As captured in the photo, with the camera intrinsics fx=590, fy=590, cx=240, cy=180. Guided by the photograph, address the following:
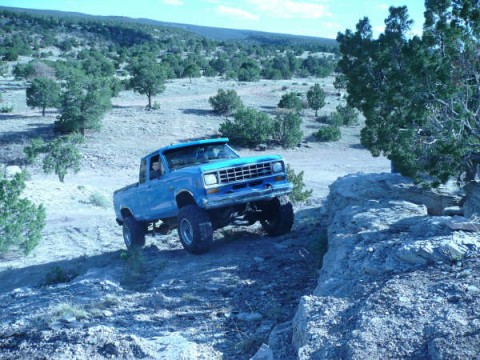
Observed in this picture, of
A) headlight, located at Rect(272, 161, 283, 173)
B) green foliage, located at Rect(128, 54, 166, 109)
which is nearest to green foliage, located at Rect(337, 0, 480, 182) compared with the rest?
headlight, located at Rect(272, 161, 283, 173)

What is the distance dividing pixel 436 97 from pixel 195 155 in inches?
163

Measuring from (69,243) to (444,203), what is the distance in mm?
8021

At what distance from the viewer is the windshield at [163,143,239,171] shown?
33.8 ft

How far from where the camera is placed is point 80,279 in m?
9.27

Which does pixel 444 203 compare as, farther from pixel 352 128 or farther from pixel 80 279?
pixel 352 128

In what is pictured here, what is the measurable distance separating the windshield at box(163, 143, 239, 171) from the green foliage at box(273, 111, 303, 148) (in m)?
20.6

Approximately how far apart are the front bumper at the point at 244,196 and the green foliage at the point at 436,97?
224 cm

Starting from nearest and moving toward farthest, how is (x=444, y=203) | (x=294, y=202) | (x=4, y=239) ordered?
(x=444, y=203)
(x=4, y=239)
(x=294, y=202)

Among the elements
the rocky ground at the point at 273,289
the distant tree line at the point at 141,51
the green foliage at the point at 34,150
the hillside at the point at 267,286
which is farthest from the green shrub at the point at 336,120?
the rocky ground at the point at 273,289

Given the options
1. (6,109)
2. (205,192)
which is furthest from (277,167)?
(6,109)

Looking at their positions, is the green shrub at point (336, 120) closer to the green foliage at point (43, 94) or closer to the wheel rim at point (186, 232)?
the green foliage at point (43, 94)

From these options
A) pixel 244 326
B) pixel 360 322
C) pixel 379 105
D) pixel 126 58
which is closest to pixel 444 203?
pixel 379 105

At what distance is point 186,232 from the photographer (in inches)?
386

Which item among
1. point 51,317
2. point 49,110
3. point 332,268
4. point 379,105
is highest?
point 379,105
